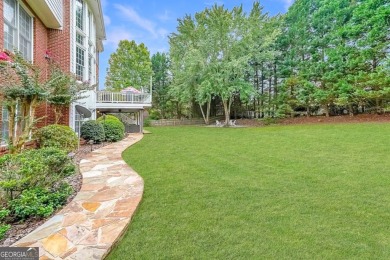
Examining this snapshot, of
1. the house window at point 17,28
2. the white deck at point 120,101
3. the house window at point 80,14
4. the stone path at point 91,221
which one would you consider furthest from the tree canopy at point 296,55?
the stone path at point 91,221

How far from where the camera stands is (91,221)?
3.68 meters

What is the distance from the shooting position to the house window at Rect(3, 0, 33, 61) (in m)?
6.91

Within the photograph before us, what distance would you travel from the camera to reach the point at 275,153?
28.4ft

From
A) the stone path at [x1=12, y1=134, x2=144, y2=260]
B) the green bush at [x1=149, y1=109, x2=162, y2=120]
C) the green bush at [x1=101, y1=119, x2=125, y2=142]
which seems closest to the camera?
the stone path at [x1=12, y1=134, x2=144, y2=260]

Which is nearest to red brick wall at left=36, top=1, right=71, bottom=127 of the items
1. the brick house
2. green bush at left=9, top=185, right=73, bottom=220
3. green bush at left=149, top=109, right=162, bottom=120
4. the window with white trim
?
the brick house

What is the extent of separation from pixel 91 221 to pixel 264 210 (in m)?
2.52

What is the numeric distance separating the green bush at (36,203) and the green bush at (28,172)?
17 centimetres

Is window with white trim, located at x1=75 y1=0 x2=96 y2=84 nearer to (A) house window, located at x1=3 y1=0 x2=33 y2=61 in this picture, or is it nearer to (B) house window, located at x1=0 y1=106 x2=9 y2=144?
(A) house window, located at x1=3 y1=0 x2=33 y2=61

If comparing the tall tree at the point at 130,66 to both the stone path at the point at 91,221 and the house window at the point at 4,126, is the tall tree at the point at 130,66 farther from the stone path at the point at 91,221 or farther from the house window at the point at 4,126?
the stone path at the point at 91,221

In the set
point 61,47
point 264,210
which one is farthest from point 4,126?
point 264,210

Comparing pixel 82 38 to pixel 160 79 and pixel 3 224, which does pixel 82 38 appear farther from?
pixel 160 79

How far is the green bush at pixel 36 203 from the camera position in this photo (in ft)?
12.6

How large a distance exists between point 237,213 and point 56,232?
2457 millimetres

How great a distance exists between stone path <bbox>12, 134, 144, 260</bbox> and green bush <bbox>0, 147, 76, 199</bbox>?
607mm
